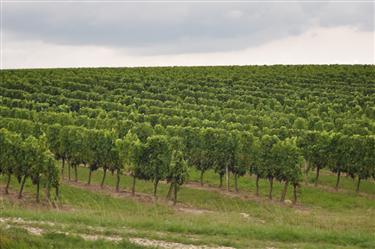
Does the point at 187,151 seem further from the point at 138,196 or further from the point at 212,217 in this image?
the point at 212,217

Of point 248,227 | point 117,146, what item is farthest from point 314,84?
point 248,227

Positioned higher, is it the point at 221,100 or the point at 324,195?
the point at 221,100

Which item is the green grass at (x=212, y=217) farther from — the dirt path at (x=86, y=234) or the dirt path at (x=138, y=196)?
the dirt path at (x=138, y=196)

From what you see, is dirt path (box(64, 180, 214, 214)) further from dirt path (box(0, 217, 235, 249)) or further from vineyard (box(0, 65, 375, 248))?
dirt path (box(0, 217, 235, 249))

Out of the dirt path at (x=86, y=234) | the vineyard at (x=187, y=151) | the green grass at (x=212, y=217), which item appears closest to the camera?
the dirt path at (x=86, y=234)

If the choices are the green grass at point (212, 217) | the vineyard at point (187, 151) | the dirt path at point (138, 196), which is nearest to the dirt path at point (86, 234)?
the green grass at point (212, 217)

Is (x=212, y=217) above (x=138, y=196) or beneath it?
above

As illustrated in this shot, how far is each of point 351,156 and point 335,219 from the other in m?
14.8

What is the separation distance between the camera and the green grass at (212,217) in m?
23.5

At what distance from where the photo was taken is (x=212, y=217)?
3369 centimetres

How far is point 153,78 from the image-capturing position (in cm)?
11338

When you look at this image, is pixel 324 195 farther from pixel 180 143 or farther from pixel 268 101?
pixel 268 101

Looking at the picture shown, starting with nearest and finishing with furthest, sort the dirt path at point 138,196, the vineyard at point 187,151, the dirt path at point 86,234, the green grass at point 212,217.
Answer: the dirt path at point 86,234 → the green grass at point 212,217 → the dirt path at point 138,196 → the vineyard at point 187,151

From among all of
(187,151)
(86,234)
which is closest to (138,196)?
(187,151)
